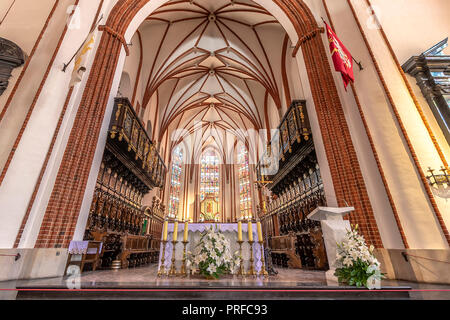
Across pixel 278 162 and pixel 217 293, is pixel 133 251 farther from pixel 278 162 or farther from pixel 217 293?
pixel 278 162

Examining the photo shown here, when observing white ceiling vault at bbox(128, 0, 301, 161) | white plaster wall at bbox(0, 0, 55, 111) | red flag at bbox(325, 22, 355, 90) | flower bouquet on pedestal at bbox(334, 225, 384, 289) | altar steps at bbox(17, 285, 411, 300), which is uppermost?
white ceiling vault at bbox(128, 0, 301, 161)

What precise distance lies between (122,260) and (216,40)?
12.7 metres

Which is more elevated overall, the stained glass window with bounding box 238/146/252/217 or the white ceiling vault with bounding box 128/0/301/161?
the white ceiling vault with bounding box 128/0/301/161

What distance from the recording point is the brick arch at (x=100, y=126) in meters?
4.25

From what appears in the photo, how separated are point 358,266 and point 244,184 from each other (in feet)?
61.8

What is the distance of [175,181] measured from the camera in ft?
68.7

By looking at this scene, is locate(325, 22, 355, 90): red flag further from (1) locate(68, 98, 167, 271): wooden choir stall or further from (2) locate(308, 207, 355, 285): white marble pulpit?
(1) locate(68, 98, 167, 271): wooden choir stall

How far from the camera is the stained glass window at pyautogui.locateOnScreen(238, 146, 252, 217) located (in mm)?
20212

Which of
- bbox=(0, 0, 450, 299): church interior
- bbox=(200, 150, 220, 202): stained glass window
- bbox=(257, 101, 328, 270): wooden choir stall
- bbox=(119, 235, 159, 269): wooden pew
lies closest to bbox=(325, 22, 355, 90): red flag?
bbox=(0, 0, 450, 299): church interior

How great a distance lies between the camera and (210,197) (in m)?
21.6

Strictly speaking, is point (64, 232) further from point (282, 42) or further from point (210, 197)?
point (210, 197)

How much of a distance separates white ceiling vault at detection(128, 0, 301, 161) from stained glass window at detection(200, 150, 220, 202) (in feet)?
26.5

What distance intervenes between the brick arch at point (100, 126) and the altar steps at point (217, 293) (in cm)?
194

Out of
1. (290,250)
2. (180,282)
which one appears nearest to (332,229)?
(180,282)
